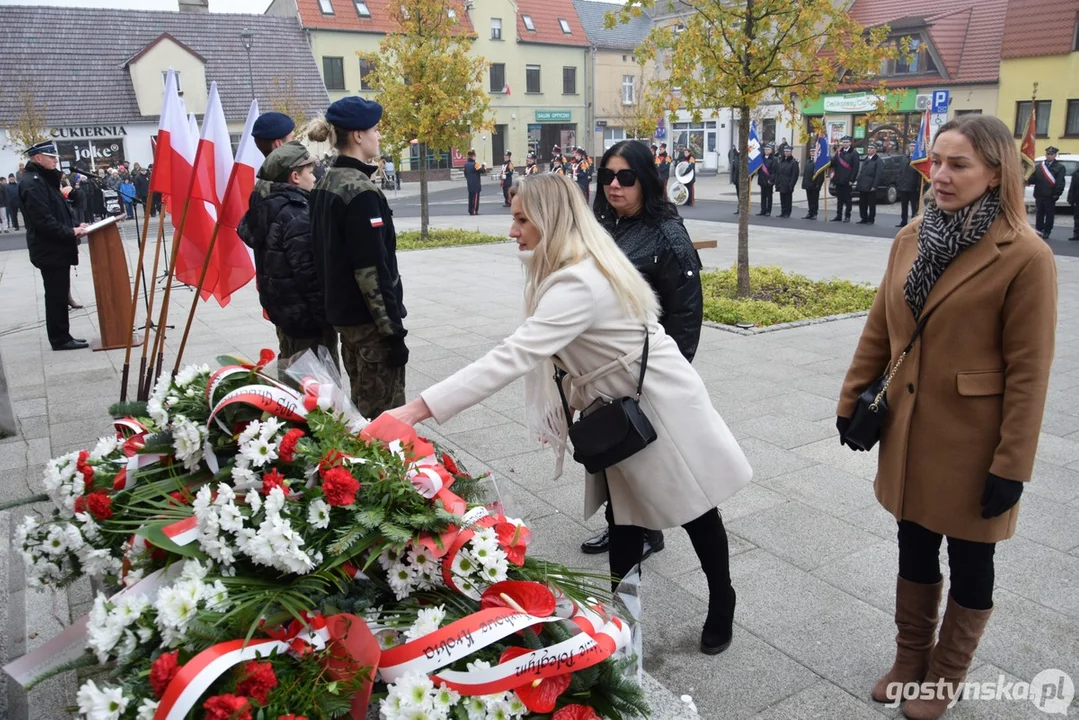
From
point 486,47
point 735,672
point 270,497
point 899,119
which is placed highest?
point 486,47

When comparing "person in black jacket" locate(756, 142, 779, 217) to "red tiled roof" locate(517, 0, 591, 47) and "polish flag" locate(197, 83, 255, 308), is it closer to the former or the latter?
"polish flag" locate(197, 83, 255, 308)

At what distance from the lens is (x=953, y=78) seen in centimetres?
3559

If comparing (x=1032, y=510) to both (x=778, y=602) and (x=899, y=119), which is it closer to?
(x=778, y=602)

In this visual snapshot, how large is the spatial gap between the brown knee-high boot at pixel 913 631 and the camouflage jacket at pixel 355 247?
2.55m

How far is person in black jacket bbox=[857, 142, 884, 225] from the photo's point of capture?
768 inches

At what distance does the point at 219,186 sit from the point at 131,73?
39.9 m

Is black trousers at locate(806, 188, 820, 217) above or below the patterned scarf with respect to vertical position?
below

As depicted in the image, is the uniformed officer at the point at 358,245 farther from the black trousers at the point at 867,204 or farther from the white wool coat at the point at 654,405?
the black trousers at the point at 867,204

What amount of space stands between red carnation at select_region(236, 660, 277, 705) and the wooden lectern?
7175 mm

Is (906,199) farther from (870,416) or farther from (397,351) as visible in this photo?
(870,416)

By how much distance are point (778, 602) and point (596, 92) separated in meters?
54.9

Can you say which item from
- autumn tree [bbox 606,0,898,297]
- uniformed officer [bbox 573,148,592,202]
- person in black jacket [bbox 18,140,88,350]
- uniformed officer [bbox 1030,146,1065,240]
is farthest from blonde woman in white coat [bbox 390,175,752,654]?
uniformed officer [bbox 573,148,592,202]

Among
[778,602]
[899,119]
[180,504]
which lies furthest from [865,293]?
[899,119]

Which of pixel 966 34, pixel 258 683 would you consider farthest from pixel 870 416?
pixel 966 34
